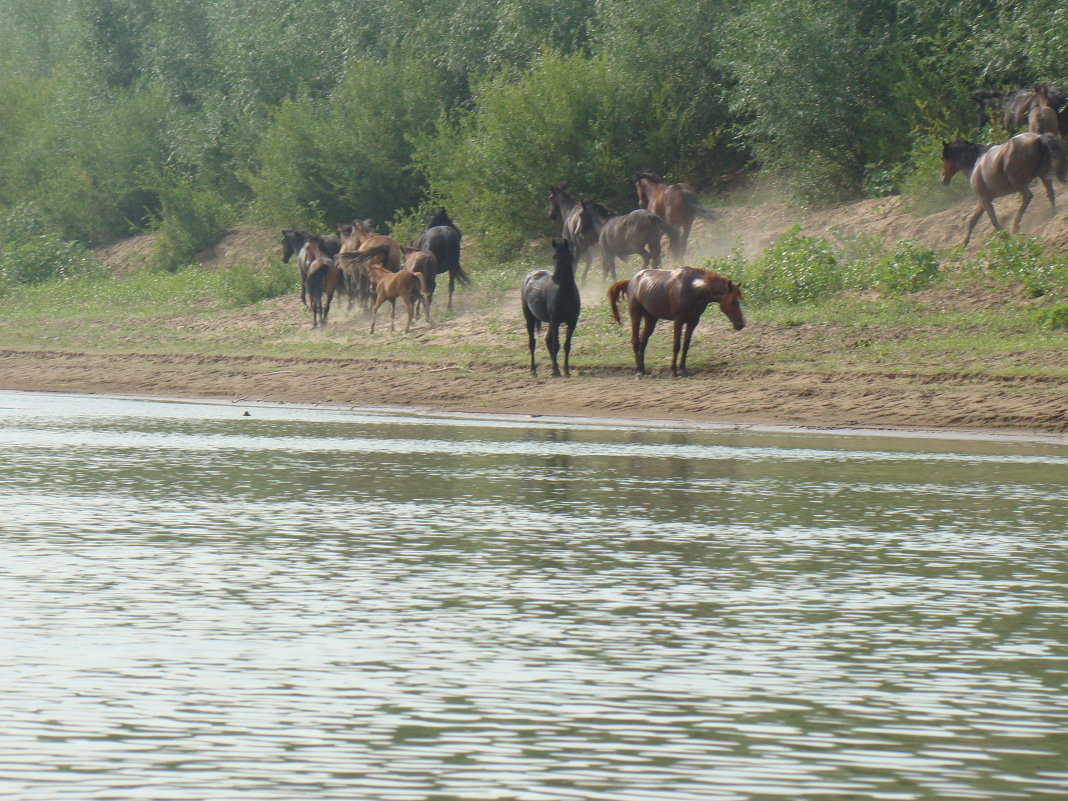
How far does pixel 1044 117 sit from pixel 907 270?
142 inches

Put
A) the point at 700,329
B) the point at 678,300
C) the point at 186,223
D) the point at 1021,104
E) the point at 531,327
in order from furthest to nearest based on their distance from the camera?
the point at 186,223 → the point at 1021,104 → the point at 700,329 → the point at 531,327 → the point at 678,300

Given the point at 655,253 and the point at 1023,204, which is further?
the point at 655,253

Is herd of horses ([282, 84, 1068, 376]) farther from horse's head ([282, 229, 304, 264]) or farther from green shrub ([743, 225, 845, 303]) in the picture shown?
green shrub ([743, 225, 845, 303])

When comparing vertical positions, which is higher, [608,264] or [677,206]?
[677,206]

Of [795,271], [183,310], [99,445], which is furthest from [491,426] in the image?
[183,310]

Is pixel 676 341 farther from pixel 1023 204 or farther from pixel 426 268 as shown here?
pixel 426 268

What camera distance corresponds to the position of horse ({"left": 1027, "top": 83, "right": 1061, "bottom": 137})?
25109mm

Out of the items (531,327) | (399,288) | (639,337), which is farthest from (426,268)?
(639,337)

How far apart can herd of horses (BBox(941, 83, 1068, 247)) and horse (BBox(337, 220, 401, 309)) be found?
10802 millimetres

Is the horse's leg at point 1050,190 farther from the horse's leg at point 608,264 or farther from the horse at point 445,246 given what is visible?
the horse at point 445,246

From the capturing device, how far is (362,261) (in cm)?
3027

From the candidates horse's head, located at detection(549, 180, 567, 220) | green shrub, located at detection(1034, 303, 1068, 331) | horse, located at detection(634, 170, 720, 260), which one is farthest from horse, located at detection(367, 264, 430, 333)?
green shrub, located at detection(1034, 303, 1068, 331)

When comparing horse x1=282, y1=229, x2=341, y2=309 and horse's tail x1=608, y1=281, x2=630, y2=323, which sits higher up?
horse x1=282, y1=229, x2=341, y2=309

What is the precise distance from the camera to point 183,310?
1427 inches
